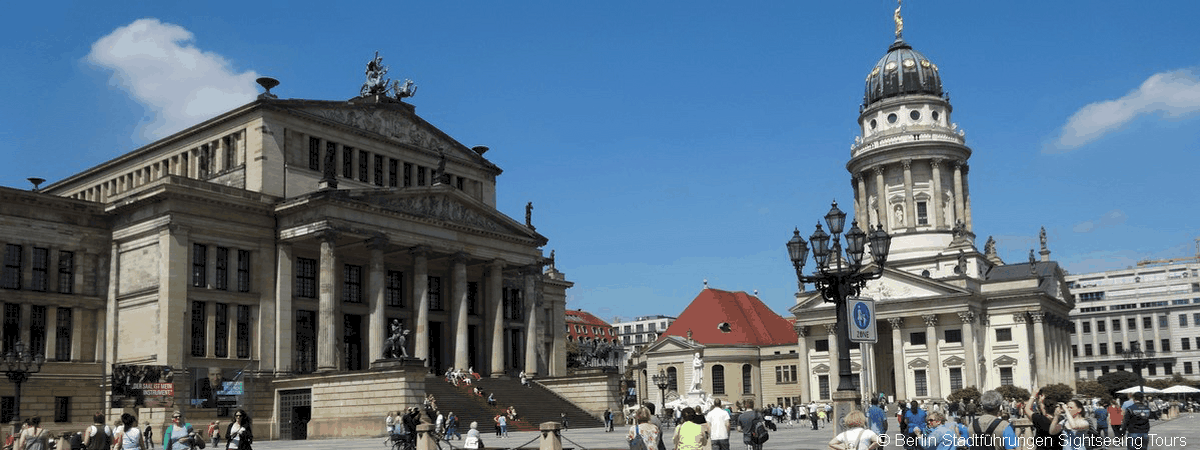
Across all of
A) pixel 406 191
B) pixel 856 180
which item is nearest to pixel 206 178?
pixel 406 191

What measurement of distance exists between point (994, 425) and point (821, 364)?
87.2 m

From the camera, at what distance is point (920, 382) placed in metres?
96.1

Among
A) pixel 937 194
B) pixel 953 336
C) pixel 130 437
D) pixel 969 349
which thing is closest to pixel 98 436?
pixel 130 437

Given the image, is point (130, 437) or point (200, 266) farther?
point (200, 266)

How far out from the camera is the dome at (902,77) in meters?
106

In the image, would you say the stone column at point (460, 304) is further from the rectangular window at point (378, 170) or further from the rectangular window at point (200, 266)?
the rectangular window at point (200, 266)

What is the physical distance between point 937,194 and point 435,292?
57758mm

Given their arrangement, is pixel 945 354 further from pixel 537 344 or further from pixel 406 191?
pixel 406 191

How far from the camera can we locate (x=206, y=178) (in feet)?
189

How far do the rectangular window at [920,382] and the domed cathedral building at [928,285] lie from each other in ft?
0.28

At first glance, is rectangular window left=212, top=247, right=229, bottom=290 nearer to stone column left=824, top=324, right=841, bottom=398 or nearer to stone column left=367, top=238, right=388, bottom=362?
stone column left=367, top=238, right=388, bottom=362

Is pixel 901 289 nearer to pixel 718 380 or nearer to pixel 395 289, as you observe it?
pixel 718 380

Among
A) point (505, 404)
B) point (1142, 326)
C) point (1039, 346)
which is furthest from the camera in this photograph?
point (1142, 326)

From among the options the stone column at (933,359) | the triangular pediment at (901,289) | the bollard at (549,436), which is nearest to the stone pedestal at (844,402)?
the bollard at (549,436)
